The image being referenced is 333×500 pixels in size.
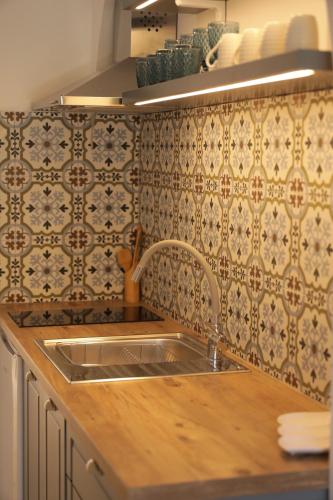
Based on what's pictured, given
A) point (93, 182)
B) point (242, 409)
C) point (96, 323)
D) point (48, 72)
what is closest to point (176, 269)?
point (96, 323)

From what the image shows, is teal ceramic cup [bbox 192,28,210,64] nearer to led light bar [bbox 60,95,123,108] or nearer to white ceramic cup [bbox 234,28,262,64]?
white ceramic cup [bbox 234,28,262,64]

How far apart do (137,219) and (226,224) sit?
1128 mm

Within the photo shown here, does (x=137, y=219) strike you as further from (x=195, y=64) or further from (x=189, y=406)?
(x=189, y=406)

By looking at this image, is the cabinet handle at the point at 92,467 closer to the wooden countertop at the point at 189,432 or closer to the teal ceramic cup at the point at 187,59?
the wooden countertop at the point at 189,432

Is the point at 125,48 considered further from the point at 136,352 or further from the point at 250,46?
the point at 250,46

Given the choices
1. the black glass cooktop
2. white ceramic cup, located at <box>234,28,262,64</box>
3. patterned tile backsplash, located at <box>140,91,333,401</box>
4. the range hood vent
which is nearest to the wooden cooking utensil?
the black glass cooktop

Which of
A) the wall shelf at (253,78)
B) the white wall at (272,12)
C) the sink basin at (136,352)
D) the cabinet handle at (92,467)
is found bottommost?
the cabinet handle at (92,467)

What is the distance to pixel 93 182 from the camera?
4.27m

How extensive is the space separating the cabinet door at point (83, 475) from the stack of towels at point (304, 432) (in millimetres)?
450

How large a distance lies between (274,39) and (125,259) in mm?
2181

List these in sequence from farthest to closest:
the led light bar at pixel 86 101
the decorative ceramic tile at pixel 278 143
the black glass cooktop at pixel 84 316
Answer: the black glass cooktop at pixel 84 316, the led light bar at pixel 86 101, the decorative ceramic tile at pixel 278 143

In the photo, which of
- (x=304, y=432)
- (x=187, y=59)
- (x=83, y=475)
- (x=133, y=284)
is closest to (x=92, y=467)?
(x=83, y=475)

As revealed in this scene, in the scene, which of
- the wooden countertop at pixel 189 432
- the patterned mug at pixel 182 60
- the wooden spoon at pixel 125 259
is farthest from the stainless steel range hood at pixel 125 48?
the wooden countertop at pixel 189 432

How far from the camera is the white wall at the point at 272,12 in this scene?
2.51m
